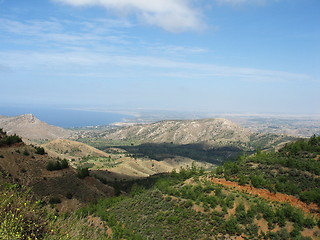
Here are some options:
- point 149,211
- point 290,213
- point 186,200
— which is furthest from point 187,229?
point 290,213

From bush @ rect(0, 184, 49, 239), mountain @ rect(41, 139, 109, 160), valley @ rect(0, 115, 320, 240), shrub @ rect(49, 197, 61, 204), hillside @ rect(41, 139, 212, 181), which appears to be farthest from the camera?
mountain @ rect(41, 139, 109, 160)

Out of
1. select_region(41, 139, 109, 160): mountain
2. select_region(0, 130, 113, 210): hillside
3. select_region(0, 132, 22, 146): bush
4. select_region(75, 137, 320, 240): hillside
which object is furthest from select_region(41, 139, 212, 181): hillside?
select_region(75, 137, 320, 240): hillside

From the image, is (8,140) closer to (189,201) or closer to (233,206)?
(189,201)

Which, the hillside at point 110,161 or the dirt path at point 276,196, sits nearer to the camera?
the dirt path at point 276,196

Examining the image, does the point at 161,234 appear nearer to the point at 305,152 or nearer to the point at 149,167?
the point at 305,152

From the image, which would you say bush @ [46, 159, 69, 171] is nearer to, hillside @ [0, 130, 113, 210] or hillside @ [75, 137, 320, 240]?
hillside @ [0, 130, 113, 210]

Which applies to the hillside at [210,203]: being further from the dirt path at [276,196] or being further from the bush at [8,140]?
the bush at [8,140]

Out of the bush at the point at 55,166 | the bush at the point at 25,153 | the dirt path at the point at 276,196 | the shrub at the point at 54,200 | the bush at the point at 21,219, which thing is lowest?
the shrub at the point at 54,200

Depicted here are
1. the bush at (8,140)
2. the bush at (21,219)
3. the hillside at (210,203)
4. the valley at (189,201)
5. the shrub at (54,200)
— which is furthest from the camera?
the bush at (8,140)

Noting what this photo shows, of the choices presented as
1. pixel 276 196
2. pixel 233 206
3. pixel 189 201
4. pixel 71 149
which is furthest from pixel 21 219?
pixel 71 149

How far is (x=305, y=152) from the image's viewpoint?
38938 mm

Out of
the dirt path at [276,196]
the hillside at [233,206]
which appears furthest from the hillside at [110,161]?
the dirt path at [276,196]

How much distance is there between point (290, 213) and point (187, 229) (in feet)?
33.0

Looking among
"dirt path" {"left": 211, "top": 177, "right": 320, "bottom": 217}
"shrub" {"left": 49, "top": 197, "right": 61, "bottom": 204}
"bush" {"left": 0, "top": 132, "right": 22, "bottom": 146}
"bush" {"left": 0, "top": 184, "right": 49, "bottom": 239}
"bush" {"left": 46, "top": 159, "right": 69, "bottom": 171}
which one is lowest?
"shrub" {"left": 49, "top": 197, "right": 61, "bottom": 204}
